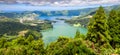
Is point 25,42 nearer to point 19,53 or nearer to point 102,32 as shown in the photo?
point 19,53

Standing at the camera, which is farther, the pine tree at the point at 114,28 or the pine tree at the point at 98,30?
the pine tree at the point at 114,28

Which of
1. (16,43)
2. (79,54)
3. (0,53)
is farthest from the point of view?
(16,43)

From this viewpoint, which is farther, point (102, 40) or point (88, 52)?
point (102, 40)

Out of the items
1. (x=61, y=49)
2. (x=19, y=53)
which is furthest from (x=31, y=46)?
(x=61, y=49)

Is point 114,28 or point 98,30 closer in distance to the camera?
point 98,30

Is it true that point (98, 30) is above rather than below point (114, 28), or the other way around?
above

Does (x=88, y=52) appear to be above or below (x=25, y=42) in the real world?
above

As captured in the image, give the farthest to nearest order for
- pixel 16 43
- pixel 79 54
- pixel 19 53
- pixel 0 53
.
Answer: pixel 16 43 → pixel 0 53 → pixel 19 53 → pixel 79 54

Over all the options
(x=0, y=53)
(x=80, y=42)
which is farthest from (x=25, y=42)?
(x=80, y=42)

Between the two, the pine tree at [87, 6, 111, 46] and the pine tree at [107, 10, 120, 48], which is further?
the pine tree at [107, 10, 120, 48]

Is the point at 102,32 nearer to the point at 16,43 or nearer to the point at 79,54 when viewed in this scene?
the point at 79,54
